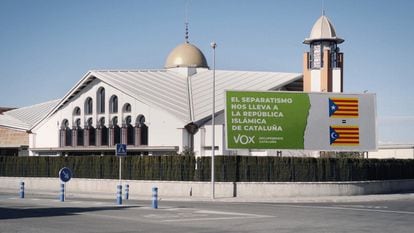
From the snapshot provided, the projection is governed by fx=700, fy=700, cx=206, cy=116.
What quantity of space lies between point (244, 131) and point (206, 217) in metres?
19.4

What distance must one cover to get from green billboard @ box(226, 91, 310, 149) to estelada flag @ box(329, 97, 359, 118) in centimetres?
201

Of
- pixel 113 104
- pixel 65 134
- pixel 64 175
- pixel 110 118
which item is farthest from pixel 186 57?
pixel 64 175

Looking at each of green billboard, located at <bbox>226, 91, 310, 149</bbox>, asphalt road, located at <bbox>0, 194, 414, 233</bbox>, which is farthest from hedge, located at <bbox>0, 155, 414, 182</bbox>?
asphalt road, located at <bbox>0, 194, 414, 233</bbox>

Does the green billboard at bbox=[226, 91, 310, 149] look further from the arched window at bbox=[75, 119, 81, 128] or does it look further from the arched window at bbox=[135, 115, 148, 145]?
the arched window at bbox=[75, 119, 81, 128]

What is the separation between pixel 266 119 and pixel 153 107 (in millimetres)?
20535

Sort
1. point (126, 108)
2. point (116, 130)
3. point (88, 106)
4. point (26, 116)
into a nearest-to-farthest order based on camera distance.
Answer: point (126, 108) < point (116, 130) < point (88, 106) < point (26, 116)

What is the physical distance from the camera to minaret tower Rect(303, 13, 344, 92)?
67375 millimetres

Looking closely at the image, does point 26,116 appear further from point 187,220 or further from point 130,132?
point 187,220

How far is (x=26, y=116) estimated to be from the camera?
80.7 meters

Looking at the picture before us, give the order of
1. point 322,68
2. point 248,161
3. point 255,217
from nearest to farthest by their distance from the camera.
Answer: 1. point 255,217
2. point 248,161
3. point 322,68

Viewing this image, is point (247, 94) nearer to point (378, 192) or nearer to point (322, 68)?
point (378, 192)

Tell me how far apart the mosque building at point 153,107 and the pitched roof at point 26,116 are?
Result: 0.24 metres

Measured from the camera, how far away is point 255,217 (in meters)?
25.0

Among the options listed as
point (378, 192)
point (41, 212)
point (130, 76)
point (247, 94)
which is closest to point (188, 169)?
point (247, 94)
